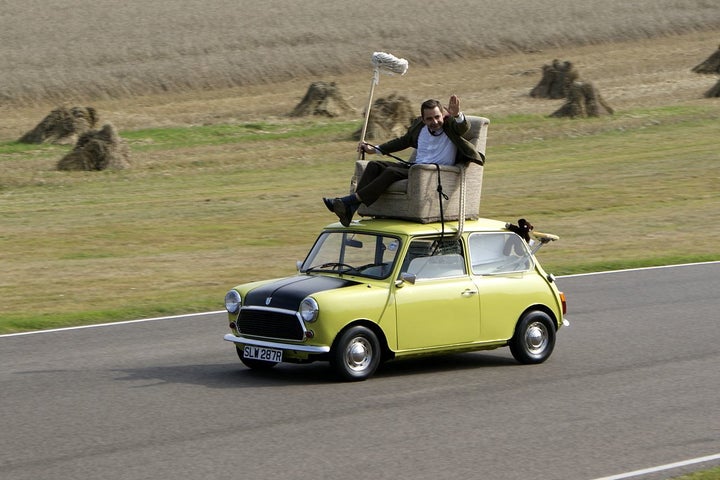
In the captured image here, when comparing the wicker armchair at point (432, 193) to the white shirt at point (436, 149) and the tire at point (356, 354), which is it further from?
the tire at point (356, 354)

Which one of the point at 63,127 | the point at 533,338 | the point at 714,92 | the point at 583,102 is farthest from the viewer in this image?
the point at 714,92

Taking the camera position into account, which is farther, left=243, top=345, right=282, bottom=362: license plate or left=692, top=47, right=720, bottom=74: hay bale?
left=692, top=47, right=720, bottom=74: hay bale

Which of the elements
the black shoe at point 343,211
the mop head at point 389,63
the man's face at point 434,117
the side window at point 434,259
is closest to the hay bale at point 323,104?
the mop head at point 389,63

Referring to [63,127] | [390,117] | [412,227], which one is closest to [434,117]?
[412,227]

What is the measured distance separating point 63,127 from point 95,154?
436 centimetres

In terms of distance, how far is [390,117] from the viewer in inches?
1471

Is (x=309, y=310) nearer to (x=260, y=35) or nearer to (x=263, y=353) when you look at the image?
(x=263, y=353)

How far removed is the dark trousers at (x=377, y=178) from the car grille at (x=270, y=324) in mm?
1655

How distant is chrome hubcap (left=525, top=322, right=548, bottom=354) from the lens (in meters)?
12.7

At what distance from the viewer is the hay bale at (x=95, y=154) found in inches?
1281

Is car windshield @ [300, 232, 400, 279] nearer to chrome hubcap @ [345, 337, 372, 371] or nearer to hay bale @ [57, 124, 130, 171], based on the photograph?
chrome hubcap @ [345, 337, 372, 371]

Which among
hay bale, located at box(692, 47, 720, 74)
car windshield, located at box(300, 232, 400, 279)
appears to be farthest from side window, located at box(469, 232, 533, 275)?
hay bale, located at box(692, 47, 720, 74)

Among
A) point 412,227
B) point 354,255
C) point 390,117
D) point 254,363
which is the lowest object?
point 254,363

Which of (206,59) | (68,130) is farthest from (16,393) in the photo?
(206,59)
